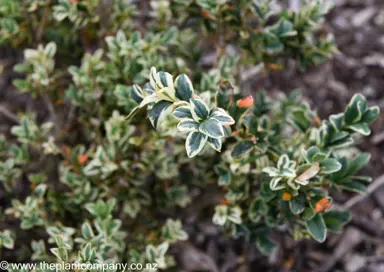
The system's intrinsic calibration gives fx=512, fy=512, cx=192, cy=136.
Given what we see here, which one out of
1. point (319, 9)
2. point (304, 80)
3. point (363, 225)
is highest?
point (319, 9)

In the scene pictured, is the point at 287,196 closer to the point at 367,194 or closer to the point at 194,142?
the point at 194,142

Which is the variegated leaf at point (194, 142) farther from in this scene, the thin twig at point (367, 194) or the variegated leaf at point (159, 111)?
the thin twig at point (367, 194)

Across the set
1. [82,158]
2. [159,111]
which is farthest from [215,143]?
[82,158]

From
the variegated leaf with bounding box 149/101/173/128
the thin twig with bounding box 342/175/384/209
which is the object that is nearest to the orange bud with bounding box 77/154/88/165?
the variegated leaf with bounding box 149/101/173/128

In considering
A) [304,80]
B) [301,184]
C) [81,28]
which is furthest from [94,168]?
[304,80]

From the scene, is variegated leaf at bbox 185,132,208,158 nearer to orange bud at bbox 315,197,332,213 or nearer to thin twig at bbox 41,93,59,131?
orange bud at bbox 315,197,332,213

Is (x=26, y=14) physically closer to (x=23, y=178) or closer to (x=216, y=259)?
(x=23, y=178)

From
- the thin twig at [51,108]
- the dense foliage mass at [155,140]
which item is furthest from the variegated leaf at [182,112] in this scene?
the thin twig at [51,108]

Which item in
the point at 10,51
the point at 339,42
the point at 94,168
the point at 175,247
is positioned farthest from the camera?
the point at 339,42
